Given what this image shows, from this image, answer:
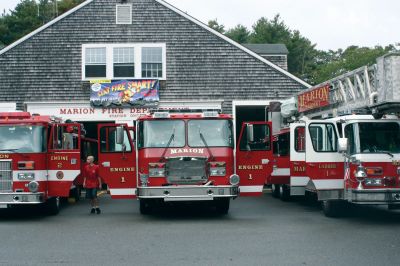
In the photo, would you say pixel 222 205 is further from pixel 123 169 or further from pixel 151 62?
pixel 151 62

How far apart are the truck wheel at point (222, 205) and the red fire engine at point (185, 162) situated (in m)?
0.03

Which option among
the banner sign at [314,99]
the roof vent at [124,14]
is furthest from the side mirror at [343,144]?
the roof vent at [124,14]

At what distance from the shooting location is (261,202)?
21266 mm

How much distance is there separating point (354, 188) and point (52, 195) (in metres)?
7.49

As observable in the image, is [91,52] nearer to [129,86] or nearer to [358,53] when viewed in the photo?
[129,86]

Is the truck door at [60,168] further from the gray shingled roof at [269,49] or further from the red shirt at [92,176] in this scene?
the gray shingled roof at [269,49]

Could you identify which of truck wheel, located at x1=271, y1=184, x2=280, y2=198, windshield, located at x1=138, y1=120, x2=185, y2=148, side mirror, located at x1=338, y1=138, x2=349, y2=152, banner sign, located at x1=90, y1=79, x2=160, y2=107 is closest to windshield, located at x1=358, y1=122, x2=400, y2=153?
side mirror, located at x1=338, y1=138, x2=349, y2=152

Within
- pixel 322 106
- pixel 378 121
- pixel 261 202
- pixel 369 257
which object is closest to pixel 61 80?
pixel 261 202

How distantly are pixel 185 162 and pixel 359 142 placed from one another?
3992 mm

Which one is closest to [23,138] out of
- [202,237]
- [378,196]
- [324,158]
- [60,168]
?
[60,168]

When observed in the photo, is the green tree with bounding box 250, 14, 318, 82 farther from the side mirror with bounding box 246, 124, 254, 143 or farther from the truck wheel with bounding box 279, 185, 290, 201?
the side mirror with bounding box 246, 124, 254, 143

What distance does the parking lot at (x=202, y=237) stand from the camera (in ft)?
32.6

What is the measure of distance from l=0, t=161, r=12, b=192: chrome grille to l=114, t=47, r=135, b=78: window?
12.5m

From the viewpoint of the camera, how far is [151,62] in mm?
28094
